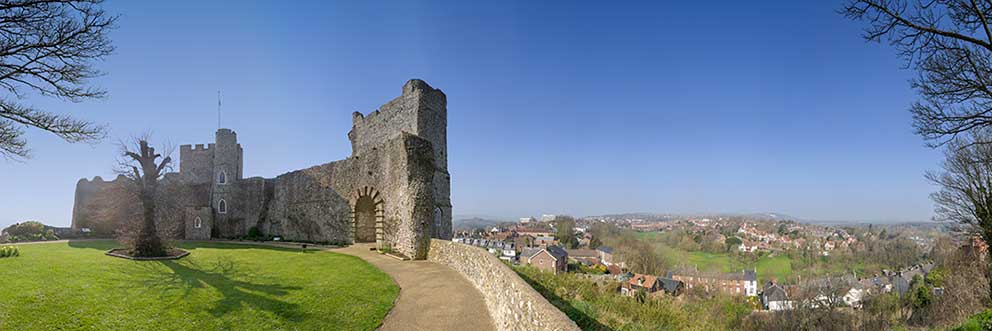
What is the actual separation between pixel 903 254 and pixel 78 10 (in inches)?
3087

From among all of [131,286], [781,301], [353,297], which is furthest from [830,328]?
[131,286]

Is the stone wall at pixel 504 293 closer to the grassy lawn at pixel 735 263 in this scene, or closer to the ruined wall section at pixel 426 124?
the ruined wall section at pixel 426 124

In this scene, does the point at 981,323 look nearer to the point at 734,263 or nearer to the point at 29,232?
the point at 29,232

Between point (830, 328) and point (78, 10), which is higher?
point (78, 10)

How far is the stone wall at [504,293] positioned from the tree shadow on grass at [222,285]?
4.07m

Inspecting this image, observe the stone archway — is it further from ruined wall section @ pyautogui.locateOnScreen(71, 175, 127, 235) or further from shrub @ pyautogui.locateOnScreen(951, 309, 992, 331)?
shrub @ pyautogui.locateOnScreen(951, 309, 992, 331)

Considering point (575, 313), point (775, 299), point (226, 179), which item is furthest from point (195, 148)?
point (775, 299)

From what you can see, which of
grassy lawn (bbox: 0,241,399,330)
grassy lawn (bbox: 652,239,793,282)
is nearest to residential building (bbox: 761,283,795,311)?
grassy lawn (bbox: 652,239,793,282)

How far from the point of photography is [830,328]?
72.3ft

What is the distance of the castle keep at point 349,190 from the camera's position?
15.6 metres

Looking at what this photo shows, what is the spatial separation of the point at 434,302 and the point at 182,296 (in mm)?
5669

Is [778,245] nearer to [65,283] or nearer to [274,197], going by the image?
[274,197]

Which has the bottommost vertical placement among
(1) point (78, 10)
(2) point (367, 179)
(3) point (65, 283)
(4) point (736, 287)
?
(4) point (736, 287)

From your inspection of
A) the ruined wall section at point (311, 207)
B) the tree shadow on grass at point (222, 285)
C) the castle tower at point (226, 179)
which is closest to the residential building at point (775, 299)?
the ruined wall section at point (311, 207)
